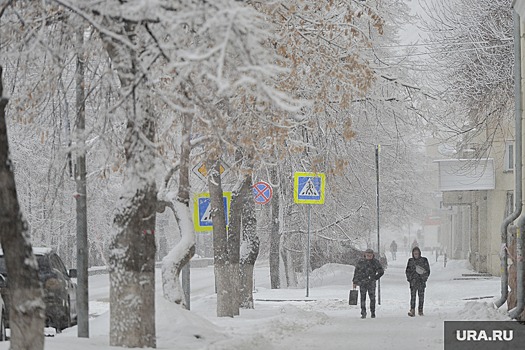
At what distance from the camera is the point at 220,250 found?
837 inches

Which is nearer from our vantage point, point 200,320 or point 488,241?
point 200,320

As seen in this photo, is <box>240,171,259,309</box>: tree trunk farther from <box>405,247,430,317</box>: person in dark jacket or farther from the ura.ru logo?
the ura.ru logo

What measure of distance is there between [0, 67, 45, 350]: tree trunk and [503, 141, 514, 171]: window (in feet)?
107

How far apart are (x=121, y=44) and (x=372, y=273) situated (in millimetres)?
13653

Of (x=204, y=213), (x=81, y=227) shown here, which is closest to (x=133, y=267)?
(x=81, y=227)

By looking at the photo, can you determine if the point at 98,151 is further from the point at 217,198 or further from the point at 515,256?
the point at 515,256

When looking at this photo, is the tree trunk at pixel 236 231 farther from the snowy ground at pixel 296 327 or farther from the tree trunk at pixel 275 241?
the tree trunk at pixel 275 241

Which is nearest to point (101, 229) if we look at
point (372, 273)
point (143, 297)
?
point (372, 273)

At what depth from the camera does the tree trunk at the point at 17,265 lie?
995 centimetres

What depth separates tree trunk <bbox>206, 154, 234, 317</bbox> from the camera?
20.9 metres

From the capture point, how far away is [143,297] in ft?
41.1

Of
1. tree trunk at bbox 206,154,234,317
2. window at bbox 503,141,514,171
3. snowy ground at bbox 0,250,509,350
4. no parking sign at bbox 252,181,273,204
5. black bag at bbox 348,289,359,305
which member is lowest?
black bag at bbox 348,289,359,305

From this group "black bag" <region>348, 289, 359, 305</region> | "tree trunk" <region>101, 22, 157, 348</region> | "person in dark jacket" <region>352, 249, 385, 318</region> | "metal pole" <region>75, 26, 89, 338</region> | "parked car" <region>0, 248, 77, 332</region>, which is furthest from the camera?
"black bag" <region>348, 289, 359, 305</region>

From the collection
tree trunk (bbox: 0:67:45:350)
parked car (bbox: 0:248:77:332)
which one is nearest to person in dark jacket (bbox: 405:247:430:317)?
parked car (bbox: 0:248:77:332)
